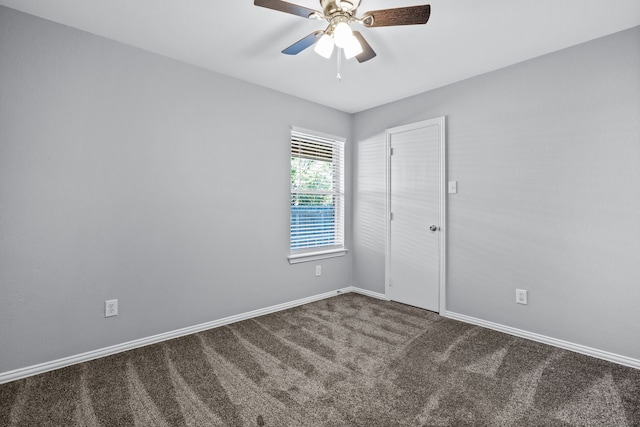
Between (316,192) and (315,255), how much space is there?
0.79m

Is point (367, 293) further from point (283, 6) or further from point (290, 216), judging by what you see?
point (283, 6)

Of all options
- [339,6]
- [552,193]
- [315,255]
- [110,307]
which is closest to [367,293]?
[315,255]

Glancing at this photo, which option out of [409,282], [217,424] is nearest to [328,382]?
[217,424]

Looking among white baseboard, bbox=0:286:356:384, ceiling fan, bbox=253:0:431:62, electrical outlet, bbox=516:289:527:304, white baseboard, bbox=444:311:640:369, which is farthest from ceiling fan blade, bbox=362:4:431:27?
white baseboard, bbox=0:286:356:384

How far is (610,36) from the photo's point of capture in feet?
7.60

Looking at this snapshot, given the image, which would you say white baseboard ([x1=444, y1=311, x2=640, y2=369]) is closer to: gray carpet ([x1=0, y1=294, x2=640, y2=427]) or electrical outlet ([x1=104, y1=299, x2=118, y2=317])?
gray carpet ([x1=0, y1=294, x2=640, y2=427])

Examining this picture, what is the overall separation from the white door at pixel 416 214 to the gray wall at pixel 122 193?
1.46 meters

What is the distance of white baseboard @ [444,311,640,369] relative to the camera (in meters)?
2.24

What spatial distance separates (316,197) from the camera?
3.87 meters

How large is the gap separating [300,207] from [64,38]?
8.25 feet

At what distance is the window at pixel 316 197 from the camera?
3.63m

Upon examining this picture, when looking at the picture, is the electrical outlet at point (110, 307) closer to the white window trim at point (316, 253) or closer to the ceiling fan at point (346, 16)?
the white window trim at point (316, 253)

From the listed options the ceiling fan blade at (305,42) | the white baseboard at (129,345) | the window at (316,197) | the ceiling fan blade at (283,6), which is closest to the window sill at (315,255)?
the window at (316,197)

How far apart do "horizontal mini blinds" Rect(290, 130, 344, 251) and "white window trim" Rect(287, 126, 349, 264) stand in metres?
0.05
